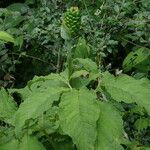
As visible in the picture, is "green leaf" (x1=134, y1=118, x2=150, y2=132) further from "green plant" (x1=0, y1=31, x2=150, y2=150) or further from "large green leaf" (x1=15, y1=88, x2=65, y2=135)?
"large green leaf" (x1=15, y1=88, x2=65, y2=135)

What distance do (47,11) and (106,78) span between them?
1438mm

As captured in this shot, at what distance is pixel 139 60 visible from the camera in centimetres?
295

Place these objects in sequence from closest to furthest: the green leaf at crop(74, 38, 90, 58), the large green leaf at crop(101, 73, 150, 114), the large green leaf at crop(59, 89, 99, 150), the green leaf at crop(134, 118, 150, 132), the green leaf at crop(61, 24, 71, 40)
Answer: the large green leaf at crop(59, 89, 99, 150), the large green leaf at crop(101, 73, 150, 114), the green leaf at crop(61, 24, 71, 40), the green leaf at crop(134, 118, 150, 132), the green leaf at crop(74, 38, 90, 58)

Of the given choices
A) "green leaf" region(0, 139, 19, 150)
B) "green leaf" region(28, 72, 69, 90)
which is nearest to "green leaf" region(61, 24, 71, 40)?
"green leaf" region(28, 72, 69, 90)

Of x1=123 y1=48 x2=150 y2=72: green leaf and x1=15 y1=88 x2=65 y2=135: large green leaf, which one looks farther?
x1=123 y1=48 x2=150 y2=72: green leaf

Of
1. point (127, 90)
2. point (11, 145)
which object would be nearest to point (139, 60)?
point (127, 90)

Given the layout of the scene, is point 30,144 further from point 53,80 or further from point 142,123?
point 142,123

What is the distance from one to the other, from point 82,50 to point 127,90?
1081 mm

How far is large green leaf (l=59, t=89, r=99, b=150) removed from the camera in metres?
1.43

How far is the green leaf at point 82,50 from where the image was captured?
262 cm

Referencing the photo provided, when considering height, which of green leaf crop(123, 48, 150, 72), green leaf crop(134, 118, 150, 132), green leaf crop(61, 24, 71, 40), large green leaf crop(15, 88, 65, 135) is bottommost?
green leaf crop(134, 118, 150, 132)

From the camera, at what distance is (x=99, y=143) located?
148cm

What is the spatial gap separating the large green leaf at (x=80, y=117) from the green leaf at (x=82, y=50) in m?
1.06

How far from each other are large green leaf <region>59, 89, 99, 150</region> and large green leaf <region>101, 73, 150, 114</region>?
0.08 m
